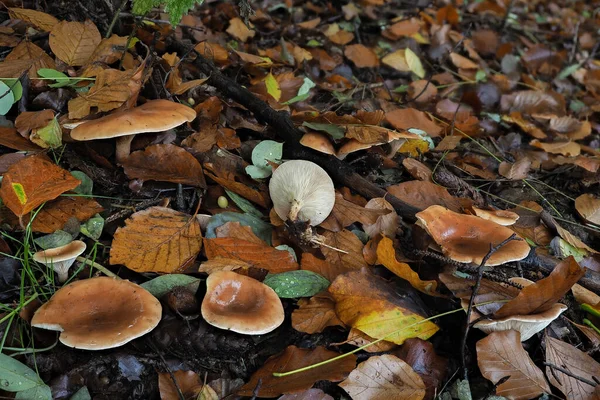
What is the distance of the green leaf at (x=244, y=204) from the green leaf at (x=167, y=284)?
585 mm

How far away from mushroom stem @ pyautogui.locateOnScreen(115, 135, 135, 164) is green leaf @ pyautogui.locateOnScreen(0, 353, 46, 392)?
1.20 metres

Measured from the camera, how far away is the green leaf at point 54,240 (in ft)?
7.72

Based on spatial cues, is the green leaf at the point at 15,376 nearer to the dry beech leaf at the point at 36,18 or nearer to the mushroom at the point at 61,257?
the mushroom at the point at 61,257

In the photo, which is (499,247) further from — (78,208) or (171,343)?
(78,208)

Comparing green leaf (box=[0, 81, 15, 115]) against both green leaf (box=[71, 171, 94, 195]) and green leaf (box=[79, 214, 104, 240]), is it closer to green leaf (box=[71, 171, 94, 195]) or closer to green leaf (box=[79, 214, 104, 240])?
green leaf (box=[71, 171, 94, 195])

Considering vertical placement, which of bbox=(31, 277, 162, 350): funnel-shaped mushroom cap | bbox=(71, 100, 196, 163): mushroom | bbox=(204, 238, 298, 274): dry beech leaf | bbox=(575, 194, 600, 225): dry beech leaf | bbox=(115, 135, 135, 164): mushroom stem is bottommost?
bbox=(575, 194, 600, 225): dry beech leaf

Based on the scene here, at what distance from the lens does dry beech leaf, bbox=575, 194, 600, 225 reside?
332cm

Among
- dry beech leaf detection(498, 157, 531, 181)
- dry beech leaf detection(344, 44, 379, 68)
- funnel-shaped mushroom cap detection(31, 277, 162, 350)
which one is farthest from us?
dry beech leaf detection(344, 44, 379, 68)

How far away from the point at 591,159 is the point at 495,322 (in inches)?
95.8

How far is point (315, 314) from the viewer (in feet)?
7.48

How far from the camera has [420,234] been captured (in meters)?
Result: 2.69

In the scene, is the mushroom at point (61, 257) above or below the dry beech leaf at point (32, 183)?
below

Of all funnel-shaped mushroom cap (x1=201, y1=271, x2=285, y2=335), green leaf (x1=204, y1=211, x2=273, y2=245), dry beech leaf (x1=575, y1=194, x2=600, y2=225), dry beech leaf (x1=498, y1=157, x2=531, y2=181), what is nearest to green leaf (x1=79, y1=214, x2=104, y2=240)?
green leaf (x1=204, y1=211, x2=273, y2=245)

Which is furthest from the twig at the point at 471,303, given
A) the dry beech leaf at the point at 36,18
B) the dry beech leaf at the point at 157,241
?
the dry beech leaf at the point at 36,18
